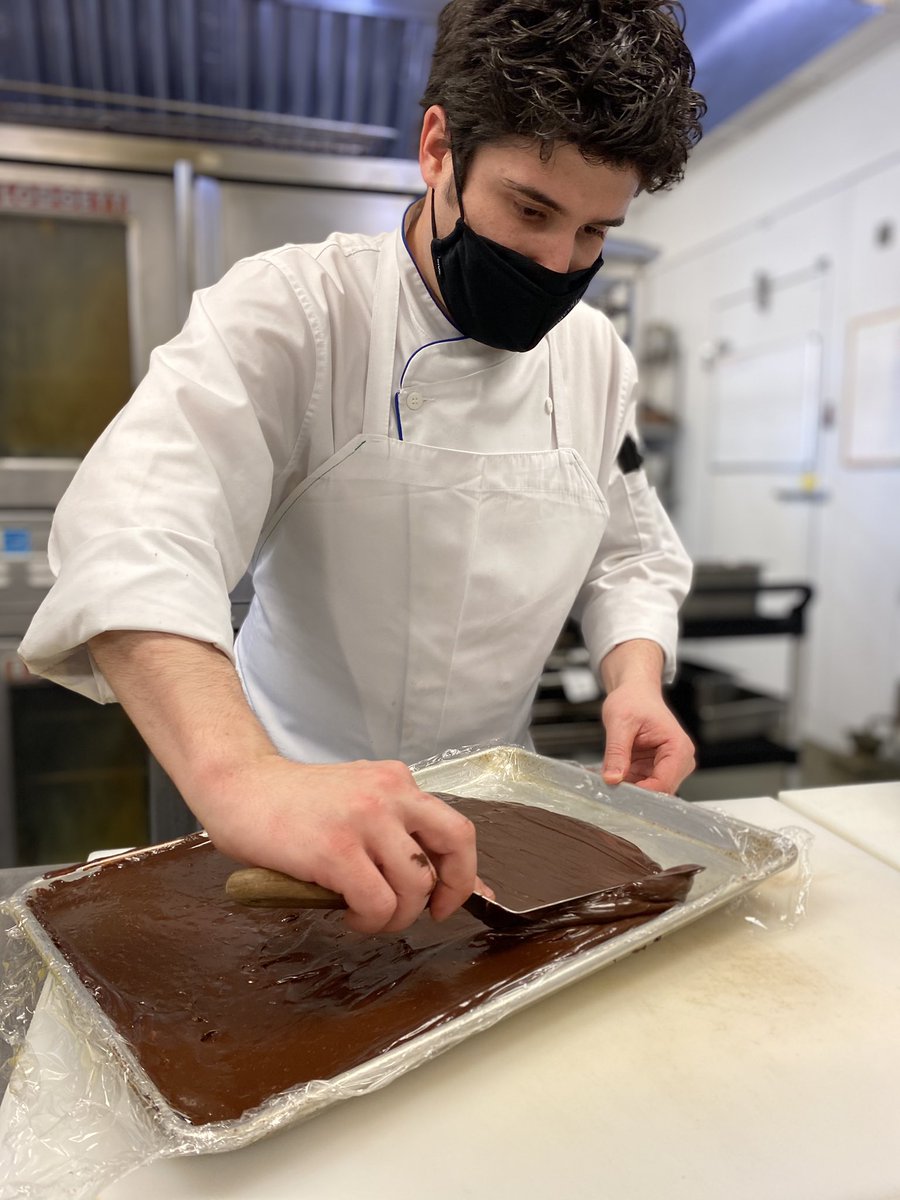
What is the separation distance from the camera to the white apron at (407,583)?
1.06m

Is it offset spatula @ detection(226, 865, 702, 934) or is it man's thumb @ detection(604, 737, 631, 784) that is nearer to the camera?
offset spatula @ detection(226, 865, 702, 934)

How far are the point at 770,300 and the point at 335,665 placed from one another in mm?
3863

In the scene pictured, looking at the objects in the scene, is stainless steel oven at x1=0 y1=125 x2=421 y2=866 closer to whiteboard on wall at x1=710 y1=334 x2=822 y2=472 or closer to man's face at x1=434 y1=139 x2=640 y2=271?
man's face at x1=434 y1=139 x2=640 y2=271

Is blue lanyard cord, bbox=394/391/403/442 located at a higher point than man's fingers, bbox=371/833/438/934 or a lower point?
higher

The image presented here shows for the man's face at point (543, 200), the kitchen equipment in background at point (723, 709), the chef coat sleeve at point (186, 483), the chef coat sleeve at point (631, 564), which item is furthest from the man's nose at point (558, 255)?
the kitchen equipment in background at point (723, 709)

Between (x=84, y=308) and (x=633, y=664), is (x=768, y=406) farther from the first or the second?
(x=633, y=664)

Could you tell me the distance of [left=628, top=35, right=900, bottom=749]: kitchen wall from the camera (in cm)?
361

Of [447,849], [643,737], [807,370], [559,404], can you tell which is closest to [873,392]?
[807,370]

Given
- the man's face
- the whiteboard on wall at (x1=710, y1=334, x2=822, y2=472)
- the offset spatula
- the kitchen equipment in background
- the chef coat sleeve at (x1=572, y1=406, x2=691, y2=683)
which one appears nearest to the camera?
the offset spatula

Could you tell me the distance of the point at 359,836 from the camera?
60 centimetres

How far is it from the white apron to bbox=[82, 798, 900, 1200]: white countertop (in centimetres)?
46

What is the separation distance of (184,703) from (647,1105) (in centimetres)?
46

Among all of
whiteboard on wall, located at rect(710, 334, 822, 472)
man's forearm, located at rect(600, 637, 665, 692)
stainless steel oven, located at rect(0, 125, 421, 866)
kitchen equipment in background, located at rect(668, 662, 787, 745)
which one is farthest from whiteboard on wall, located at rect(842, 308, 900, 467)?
man's forearm, located at rect(600, 637, 665, 692)

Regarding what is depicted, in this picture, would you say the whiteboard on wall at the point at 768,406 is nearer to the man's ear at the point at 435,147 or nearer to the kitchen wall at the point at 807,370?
the kitchen wall at the point at 807,370
